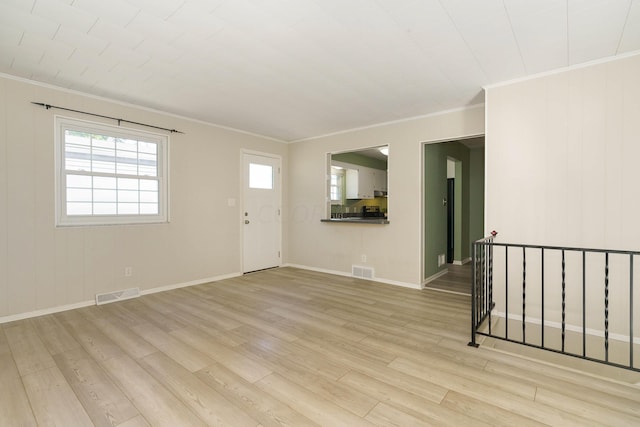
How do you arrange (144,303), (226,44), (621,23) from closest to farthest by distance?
(621,23) < (226,44) < (144,303)

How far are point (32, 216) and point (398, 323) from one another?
4.04 m

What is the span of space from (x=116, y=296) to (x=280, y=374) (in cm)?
282

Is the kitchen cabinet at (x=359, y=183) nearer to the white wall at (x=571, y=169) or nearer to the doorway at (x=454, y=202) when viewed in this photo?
the doorway at (x=454, y=202)

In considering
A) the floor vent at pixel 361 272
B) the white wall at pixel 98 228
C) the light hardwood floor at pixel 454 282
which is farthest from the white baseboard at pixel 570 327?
the white wall at pixel 98 228

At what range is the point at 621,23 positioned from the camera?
2160 millimetres

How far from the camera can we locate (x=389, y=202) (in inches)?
183

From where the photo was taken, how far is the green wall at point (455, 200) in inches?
185

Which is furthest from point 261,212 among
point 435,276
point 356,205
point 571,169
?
point 571,169

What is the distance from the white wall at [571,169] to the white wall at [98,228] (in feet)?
12.6

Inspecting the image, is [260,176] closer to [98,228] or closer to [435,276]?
[98,228]

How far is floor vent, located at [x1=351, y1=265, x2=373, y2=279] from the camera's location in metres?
4.89

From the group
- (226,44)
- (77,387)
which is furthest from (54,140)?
(77,387)

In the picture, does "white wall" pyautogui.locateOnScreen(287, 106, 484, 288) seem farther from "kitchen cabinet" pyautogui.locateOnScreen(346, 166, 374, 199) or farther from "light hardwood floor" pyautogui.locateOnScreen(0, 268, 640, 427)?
"kitchen cabinet" pyautogui.locateOnScreen(346, 166, 374, 199)

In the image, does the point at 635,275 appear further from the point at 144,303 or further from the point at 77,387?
the point at 144,303
